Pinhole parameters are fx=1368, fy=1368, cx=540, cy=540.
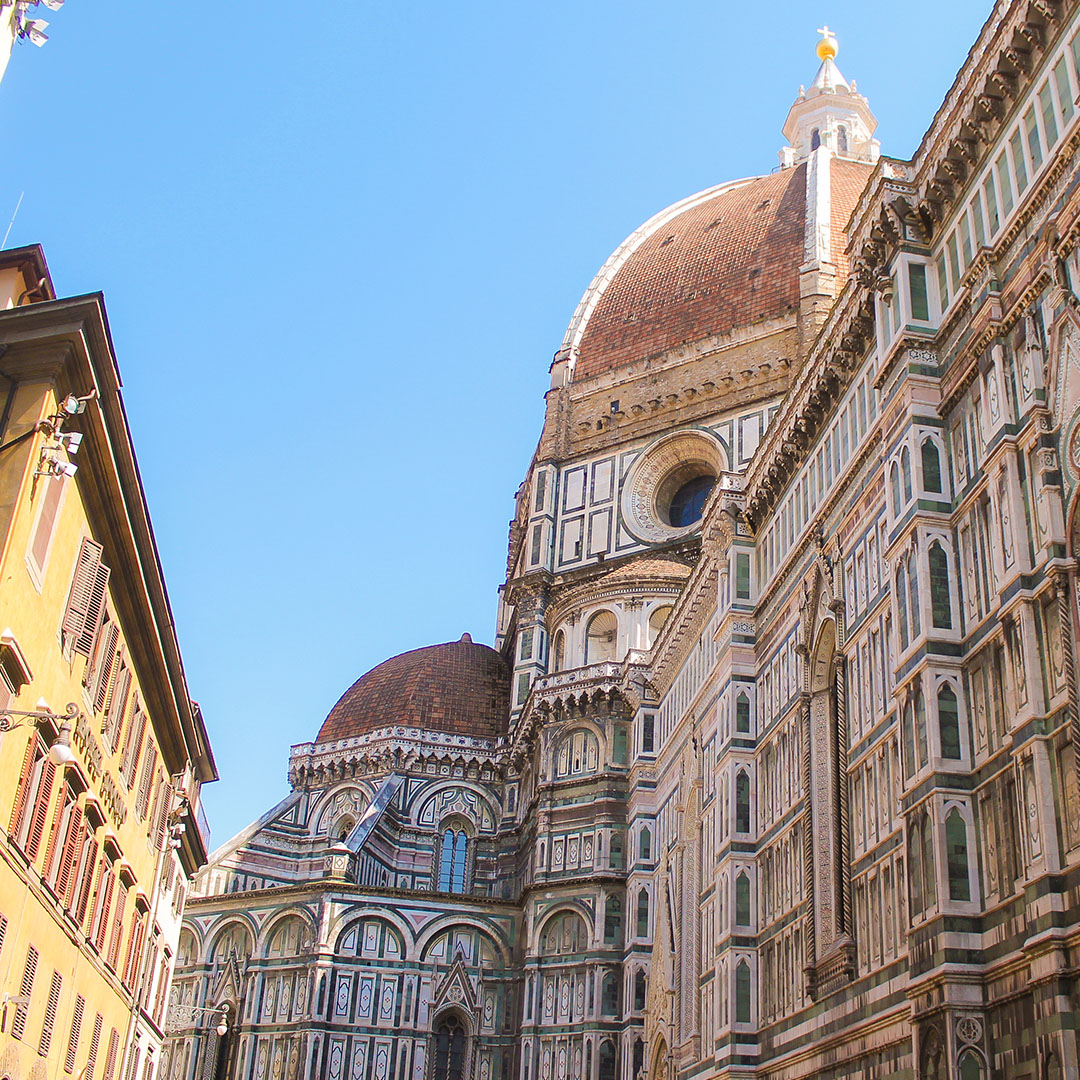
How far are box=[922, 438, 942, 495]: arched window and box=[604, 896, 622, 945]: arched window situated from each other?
77.6 ft

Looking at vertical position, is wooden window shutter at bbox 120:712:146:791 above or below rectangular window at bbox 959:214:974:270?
below

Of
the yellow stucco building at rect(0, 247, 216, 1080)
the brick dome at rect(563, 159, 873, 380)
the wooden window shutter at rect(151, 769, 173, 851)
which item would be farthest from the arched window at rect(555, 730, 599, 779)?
the yellow stucco building at rect(0, 247, 216, 1080)

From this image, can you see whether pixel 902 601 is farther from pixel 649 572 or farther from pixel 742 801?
pixel 649 572

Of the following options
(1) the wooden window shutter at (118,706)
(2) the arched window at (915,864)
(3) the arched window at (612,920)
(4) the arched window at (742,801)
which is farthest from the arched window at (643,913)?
(2) the arched window at (915,864)

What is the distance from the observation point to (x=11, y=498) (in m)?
15.9

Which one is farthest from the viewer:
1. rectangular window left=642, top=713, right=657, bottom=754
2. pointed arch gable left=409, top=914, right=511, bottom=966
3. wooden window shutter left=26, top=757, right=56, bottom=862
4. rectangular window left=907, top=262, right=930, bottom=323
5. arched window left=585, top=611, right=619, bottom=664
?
arched window left=585, top=611, right=619, bottom=664

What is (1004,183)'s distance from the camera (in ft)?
65.1

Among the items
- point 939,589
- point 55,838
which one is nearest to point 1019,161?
A: point 939,589

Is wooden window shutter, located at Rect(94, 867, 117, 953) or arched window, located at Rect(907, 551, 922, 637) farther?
wooden window shutter, located at Rect(94, 867, 117, 953)

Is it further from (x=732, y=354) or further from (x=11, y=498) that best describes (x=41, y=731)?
(x=732, y=354)

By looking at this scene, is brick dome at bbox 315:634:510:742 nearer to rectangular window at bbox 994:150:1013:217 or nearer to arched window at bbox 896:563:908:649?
arched window at bbox 896:563:908:649

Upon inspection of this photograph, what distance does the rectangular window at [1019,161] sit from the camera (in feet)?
63.1

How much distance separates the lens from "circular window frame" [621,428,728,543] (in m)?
49.4

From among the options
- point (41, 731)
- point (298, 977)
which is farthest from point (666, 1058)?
point (41, 731)
